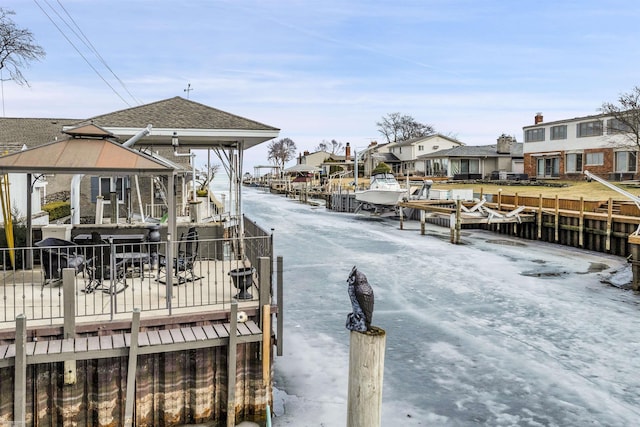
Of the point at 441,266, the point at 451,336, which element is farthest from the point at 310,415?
the point at 441,266

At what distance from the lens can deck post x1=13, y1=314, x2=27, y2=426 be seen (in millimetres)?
6793

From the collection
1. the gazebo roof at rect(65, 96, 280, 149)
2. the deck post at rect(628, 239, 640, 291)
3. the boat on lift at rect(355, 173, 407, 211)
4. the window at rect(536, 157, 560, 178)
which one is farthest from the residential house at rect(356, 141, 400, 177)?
the gazebo roof at rect(65, 96, 280, 149)

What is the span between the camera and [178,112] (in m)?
15.2

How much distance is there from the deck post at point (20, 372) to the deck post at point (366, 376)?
14.3 ft

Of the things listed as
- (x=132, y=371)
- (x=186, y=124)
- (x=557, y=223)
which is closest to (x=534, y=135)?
(x=557, y=223)

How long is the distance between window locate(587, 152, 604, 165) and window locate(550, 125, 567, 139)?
3737 mm

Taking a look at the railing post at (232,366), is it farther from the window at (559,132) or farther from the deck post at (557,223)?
the window at (559,132)

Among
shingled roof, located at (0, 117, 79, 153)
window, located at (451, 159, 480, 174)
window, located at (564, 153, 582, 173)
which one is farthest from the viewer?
window, located at (451, 159, 480, 174)

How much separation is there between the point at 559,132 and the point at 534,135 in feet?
10.9

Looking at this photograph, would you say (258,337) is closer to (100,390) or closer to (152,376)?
(152,376)

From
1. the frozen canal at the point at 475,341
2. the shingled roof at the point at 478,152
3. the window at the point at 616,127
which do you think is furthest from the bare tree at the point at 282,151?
the frozen canal at the point at 475,341

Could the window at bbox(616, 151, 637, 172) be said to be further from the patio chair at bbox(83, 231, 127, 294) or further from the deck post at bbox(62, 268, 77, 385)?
the deck post at bbox(62, 268, 77, 385)

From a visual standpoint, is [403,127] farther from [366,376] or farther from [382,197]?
[366,376]

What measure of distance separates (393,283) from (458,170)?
45.1 metres
